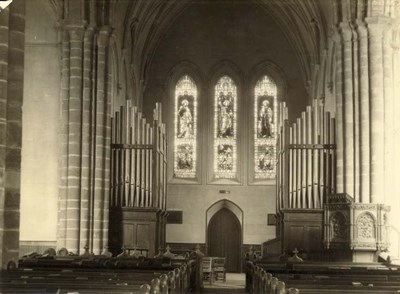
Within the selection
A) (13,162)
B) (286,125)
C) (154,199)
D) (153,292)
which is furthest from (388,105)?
(153,292)

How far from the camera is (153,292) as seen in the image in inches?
326

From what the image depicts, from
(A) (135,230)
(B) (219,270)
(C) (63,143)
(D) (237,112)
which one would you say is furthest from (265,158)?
(C) (63,143)

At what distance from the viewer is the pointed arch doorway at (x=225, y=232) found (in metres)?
32.4

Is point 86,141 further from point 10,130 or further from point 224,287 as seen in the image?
point 10,130

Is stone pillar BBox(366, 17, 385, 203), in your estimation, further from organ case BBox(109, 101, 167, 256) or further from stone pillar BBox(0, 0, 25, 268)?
stone pillar BBox(0, 0, 25, 268)

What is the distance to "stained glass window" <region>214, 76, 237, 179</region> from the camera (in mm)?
33438

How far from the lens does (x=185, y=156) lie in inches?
1319

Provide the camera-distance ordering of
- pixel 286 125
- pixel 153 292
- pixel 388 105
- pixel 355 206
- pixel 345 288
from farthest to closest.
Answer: pixel 286 125
pixel 388 105
pixel 355 206
pixel 345 288
pixel 153 292

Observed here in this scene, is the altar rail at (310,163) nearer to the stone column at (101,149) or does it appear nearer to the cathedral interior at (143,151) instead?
the cathedral interior at (143,151)

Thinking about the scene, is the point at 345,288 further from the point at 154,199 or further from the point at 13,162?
the point at 154,199

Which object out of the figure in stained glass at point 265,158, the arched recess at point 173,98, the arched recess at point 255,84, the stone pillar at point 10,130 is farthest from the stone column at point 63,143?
the figure in stained glass at point 265,158

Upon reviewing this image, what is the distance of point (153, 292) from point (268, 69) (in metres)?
26.2

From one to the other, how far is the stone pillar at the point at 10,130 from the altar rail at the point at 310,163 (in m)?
11.9

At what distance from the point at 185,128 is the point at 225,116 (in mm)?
1870
